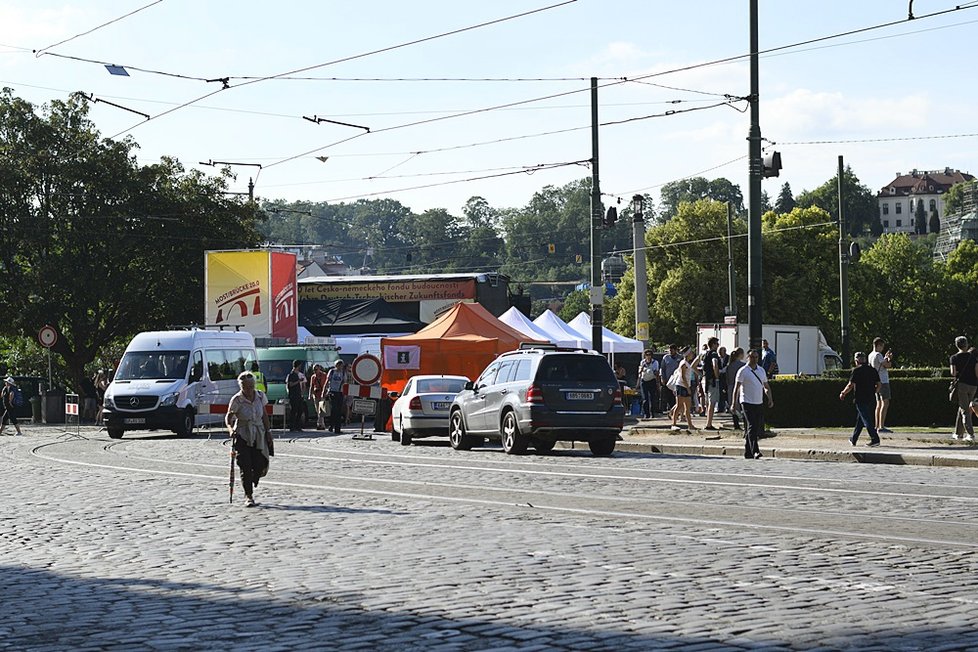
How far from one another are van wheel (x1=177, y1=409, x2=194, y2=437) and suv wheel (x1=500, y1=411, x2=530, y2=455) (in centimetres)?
1172

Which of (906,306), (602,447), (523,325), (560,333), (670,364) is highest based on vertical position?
(906,306)

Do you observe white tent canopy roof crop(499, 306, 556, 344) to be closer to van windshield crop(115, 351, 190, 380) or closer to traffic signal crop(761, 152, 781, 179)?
van windshield crop(115, 351, 190, 380)

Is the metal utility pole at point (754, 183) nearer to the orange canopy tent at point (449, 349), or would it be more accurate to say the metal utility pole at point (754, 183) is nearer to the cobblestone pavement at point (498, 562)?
the cobblestone pavement at point (498, 562)

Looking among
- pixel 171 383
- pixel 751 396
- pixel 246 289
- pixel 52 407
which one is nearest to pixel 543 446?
pixel 751 396

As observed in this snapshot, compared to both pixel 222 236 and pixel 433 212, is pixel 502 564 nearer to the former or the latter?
pixel 222 236

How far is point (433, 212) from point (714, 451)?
503ft

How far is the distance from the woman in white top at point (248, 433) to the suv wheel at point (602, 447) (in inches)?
402

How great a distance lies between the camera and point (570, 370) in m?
25.7

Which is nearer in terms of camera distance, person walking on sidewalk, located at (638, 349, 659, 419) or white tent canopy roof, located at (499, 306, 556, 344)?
person walking on sidewalk, located at (638, 349, 659, 419)

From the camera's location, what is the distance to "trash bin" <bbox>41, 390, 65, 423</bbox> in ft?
159

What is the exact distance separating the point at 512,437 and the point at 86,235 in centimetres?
3070

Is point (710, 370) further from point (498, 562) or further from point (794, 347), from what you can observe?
point (498, 562)

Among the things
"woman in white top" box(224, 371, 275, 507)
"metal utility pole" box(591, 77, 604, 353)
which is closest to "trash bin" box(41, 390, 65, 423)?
"metal utility pole" box(591, 77, 604, 353)

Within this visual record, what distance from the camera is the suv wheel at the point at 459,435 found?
2862 centimetres
